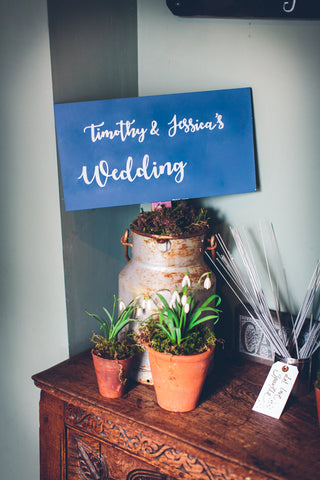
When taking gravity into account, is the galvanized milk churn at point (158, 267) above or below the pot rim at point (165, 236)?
below

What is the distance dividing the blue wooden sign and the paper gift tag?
0.61 m

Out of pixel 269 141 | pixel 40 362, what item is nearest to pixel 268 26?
pixel 269 141

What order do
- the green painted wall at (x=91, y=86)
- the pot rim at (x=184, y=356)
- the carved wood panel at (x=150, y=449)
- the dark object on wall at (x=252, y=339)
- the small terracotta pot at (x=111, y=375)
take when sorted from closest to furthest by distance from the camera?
the carved wood panel at (x=150, y=449)
the pot rim at (x=184, y=356)
the small terracotta pot at (x=111, y=375)
the green painted wall at (x=91, y=86)
the dark object on wall at (x=252, y=339)

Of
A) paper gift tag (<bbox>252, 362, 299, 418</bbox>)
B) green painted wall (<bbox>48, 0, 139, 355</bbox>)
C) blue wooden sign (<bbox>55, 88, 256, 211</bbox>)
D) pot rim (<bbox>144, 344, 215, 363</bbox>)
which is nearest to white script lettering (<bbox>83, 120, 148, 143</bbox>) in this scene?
blue wooden sign (<bbox>55, 88, 256, 211</bbox>)

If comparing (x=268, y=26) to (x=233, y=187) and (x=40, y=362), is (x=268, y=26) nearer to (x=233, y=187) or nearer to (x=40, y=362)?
(x=233, y=187)

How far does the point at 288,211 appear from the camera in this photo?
1.47m

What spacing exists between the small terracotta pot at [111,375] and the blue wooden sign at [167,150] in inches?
20.4

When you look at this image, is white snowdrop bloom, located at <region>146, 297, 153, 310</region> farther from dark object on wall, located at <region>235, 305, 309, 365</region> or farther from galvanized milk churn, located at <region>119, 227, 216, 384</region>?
dark object on wall, located at <region>235, 305, 309, 365</region>

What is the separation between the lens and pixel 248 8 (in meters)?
1.35

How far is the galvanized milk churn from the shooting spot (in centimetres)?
136

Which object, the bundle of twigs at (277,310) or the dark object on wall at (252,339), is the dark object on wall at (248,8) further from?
the dark object on wall at (252,339)

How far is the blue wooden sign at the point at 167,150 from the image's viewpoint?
144 cm

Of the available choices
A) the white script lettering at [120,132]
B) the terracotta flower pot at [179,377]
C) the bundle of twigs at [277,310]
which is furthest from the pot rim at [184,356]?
the white script lettering at [120,132]

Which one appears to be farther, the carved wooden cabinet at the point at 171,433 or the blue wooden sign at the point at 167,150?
the blue wooden sign at the point at 167,150
